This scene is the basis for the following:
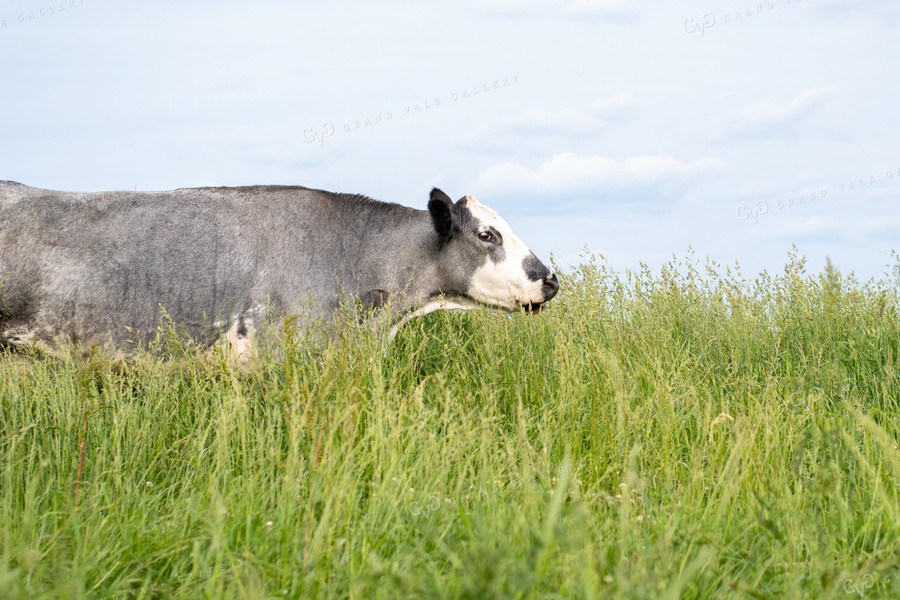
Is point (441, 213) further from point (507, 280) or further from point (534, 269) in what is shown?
point (534, 269)

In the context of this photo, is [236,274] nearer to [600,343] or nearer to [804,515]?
[600,343]

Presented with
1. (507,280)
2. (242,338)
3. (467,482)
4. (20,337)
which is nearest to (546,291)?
(507,280)

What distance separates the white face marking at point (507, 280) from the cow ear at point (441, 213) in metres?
0.33

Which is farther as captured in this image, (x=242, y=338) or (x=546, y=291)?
(x=546, y=291)

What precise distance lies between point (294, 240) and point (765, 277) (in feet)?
18.4

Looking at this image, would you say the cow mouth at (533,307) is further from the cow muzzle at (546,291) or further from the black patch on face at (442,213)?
the black patch on face at (442,213)

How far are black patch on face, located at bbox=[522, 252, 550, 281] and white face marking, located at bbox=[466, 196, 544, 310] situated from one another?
1.1 inches

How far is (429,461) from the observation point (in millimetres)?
4008

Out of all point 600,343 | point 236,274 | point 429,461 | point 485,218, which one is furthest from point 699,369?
point 236,274

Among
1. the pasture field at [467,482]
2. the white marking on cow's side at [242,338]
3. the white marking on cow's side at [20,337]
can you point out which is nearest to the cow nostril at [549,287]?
the pasture field at [467,482]

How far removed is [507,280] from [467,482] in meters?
3.93

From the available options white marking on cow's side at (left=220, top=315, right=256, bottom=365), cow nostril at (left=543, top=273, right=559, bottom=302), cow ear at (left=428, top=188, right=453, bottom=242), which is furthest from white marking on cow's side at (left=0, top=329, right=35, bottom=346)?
cow nostril at (left=543, top=273, right=559, bottom=302)

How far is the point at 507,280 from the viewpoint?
26.8 feet

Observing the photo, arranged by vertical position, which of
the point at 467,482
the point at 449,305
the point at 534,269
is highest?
the point at 534,269
